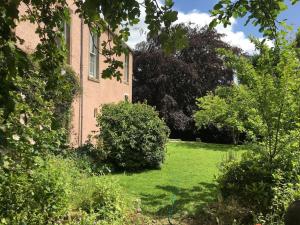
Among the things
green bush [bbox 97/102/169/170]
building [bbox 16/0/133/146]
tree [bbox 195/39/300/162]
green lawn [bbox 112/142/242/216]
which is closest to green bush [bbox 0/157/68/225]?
green lawn [bbox 112/142/242/216]

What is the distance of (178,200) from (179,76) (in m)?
22.1

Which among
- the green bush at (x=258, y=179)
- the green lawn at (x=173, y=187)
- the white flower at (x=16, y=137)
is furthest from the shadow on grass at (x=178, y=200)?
the white flower at (x=16, y=137)

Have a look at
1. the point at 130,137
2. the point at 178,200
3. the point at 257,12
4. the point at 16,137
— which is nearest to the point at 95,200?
the point at 178,200

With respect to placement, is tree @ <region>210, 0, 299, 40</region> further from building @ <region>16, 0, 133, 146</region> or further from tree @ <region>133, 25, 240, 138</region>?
tree @ <region>133, 25, 240, 138</region>

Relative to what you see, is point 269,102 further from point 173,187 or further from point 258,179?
point 173,187

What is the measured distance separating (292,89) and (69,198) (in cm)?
462

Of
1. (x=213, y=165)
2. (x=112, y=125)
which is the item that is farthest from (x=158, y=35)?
(x=213, y=165)

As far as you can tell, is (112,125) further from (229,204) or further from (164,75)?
(164,75)

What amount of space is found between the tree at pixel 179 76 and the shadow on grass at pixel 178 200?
63.0 feet

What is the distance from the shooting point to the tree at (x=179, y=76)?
98.6ft

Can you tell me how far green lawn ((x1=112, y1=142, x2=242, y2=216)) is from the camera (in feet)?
28.1

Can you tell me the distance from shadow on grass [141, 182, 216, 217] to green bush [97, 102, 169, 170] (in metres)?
2.23

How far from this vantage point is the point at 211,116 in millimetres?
9641

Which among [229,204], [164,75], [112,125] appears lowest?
[229,204]
